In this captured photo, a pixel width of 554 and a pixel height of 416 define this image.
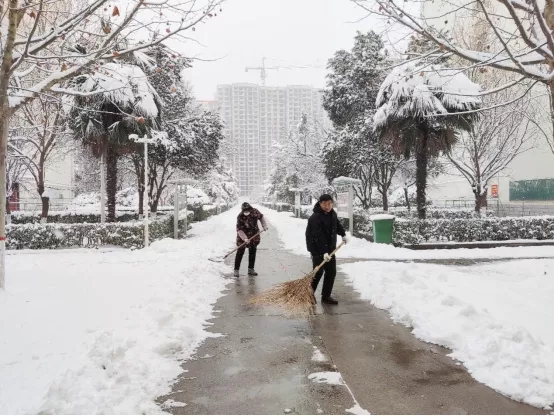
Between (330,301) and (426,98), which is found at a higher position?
(426,98)

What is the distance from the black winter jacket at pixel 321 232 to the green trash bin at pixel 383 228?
25.9 ft

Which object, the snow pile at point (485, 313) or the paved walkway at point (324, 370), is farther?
the snow pile at point (485, 313)

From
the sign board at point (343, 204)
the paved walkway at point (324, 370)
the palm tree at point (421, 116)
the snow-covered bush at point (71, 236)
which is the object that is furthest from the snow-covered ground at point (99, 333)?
the palm tree at point (421, 116)

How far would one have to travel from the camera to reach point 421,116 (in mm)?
15047

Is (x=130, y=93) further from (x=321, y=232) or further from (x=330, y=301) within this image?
(x=330, y=301)

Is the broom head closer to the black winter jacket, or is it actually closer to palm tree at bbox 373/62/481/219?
the black winter jacket

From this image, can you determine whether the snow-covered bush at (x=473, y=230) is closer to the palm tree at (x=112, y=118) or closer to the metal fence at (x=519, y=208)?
the palm tree at (x=112, y=118)

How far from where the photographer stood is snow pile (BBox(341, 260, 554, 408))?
12.6 ft

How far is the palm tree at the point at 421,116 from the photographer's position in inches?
590

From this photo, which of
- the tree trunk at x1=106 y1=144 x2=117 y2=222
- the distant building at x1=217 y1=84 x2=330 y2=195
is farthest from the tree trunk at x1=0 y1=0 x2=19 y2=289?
the distant building at x1=217 y1=84 x2=330 y2=195

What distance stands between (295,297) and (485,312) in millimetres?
2656

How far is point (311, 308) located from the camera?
6.47 metres

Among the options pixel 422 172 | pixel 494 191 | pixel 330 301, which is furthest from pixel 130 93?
pixel 494 191

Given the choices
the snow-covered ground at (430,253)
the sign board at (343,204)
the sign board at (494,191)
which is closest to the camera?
the snow-covered ground at (430,253)
